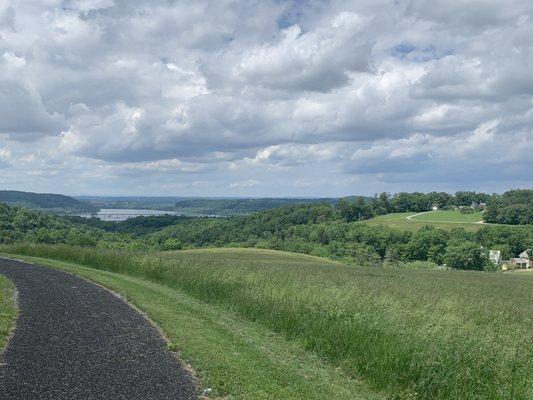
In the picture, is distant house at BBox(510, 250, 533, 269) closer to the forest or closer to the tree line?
the forest

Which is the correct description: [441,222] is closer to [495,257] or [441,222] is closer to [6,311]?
[495,257]

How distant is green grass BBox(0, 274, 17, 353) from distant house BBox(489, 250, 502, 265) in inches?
3709

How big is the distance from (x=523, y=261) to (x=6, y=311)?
109194mm

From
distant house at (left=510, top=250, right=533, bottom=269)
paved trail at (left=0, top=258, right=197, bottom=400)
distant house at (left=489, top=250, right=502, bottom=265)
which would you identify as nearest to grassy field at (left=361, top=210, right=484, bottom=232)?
distant house at (left=510, top=250, right=533, bottom=269)

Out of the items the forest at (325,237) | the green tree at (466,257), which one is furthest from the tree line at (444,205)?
the green tree at (466,257)

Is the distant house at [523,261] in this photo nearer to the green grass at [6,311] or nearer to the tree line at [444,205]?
the tree line at [444,205]

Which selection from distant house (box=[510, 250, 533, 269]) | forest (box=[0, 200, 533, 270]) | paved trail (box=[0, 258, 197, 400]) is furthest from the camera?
distant house (box=[510, 250, 533, 269])

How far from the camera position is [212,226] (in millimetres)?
126188

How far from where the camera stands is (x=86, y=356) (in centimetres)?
813

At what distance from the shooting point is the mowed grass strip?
7234mm

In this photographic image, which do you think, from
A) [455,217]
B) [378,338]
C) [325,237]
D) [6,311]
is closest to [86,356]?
[6,311]

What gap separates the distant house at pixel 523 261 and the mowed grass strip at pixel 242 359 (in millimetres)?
99283

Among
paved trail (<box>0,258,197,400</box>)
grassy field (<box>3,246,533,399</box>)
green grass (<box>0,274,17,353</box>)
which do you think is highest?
green grass (<box>0,274,17,353</box>)

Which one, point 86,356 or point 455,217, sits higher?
point 86,356
